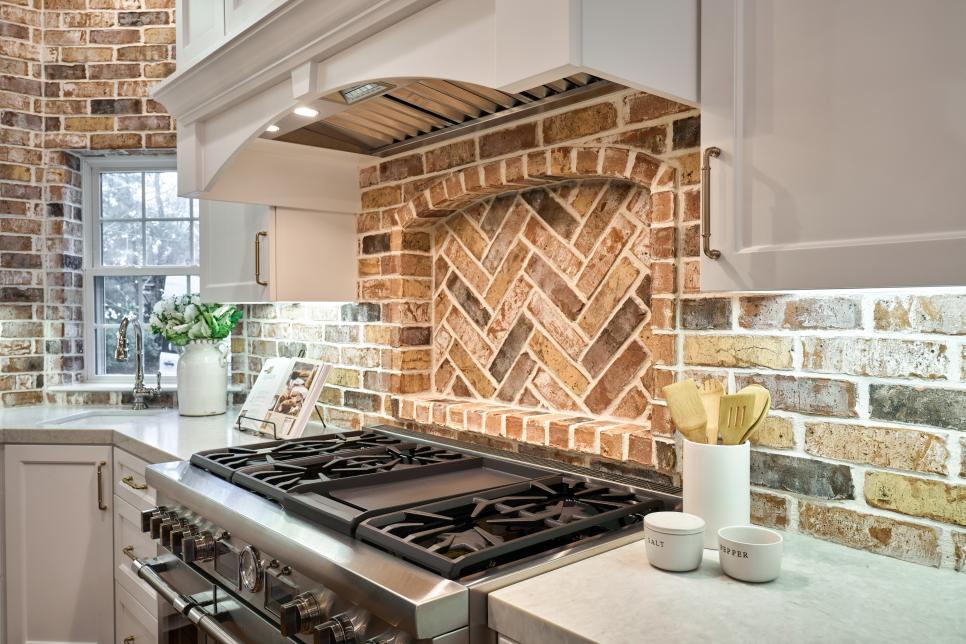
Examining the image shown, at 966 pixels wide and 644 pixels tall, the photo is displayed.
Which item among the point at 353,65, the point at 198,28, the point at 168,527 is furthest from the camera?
the point at 198,28

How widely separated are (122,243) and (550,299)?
258 centimetres

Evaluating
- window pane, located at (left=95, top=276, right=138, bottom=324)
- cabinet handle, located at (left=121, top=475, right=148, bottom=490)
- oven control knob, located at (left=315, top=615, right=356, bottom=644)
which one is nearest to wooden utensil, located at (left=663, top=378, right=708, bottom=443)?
oven control knob, located at (left=315, top=615, right=356, bottom=644)

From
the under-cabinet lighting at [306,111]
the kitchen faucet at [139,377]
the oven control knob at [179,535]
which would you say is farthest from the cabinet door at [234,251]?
the oven control knob at [179,535]

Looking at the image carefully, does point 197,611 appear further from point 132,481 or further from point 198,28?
point 198,28

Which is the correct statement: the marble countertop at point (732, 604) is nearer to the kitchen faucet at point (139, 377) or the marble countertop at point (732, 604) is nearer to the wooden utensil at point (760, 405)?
the wooden utensil at point (760, 405)

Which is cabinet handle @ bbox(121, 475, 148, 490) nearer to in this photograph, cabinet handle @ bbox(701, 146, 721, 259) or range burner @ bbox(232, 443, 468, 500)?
range burner @ bbox(232, 443, 468, 500)

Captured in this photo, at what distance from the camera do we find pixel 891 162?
3.15 ft

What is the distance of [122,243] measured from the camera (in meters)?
3.55

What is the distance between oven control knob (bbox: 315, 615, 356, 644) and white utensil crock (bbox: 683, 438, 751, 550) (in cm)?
63

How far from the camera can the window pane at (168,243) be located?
3.52 m

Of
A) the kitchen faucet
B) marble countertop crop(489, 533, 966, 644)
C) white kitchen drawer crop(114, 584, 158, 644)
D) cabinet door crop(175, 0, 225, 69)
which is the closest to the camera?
marble countertop crop(489, 533, 966, 644)

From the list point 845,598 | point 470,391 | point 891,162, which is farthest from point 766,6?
point 470,391

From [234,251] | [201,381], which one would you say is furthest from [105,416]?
[234,251]

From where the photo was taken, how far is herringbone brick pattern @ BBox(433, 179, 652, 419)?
1.79 metres
